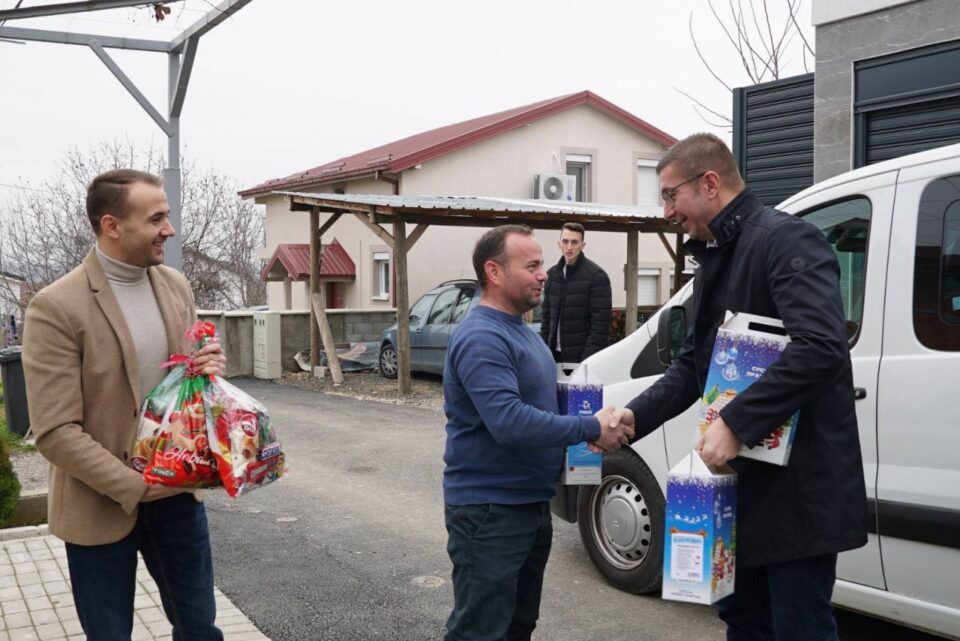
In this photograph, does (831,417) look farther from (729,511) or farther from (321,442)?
(321,442)

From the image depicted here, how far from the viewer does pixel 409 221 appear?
51.0ft

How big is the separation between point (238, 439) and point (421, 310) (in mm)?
13843

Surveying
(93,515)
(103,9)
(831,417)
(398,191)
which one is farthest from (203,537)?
(398,191)

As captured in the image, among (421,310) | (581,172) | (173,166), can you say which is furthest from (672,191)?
(581,172)

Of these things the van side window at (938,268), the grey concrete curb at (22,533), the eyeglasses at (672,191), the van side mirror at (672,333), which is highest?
the eyeglasses at (672,191)

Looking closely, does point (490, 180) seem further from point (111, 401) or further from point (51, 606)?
point (111, 401)

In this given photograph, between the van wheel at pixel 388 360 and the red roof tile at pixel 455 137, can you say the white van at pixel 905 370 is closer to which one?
the van wheel at pixel 388 360

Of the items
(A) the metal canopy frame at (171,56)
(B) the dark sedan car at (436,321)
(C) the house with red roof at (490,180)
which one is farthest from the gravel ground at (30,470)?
(C) the house with red roof at (490,180)

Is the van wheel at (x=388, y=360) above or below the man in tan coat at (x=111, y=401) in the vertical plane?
below

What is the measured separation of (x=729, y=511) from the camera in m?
2.79

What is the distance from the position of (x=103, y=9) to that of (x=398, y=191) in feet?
49.5

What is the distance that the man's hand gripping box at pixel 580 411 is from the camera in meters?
3.34

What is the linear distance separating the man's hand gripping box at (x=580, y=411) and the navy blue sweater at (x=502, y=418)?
4 cm

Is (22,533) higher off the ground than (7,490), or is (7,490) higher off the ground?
(7,490)
